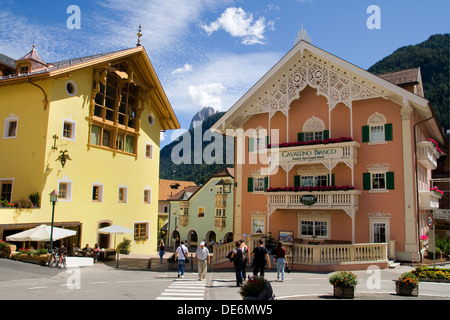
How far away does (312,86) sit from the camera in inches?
1064

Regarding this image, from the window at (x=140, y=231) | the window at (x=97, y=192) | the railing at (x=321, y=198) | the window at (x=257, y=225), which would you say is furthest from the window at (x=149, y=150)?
the railing at (x=321, y=198)

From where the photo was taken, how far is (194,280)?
1681 cm

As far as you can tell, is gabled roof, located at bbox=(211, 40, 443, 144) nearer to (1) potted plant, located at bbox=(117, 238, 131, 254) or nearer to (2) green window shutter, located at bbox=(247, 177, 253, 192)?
(2) green window shutter, located at bbox=(247, 177, 253, 192)

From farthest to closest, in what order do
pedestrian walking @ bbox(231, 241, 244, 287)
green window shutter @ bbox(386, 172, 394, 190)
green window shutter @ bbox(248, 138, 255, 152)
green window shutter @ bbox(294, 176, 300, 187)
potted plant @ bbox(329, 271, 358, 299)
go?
green window shutter @ bbox(248, 138, 255, 152) < green window shutter @ bbox(294, 176, 300, 187) < green window shutter @ bbox(386, 172, 394, 190) < pedestrian walking @ bbox(231, 241, 244, 287) < potted plant @ bbox(329, 271, 358, 299)

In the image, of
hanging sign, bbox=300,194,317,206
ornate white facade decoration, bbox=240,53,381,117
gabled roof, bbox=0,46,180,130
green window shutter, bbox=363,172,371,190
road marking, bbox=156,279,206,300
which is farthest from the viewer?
ornate white facade decoration, bbox=240,53,381,117

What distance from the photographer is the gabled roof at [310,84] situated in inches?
970

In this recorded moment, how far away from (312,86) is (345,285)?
1772 centimetres

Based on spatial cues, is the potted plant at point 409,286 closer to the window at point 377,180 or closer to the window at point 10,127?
the window at point 377,180

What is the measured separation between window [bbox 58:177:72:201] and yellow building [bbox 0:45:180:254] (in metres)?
0.06

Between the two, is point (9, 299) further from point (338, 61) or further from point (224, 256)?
point (338, 61)

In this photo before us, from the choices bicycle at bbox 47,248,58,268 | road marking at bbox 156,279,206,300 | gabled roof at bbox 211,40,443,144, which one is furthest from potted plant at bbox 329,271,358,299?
gabled roof at bbox 211,40,443,144

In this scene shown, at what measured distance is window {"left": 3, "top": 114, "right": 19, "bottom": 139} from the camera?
26023 millimetres

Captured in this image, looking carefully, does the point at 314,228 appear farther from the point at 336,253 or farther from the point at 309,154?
the point at 336,253
